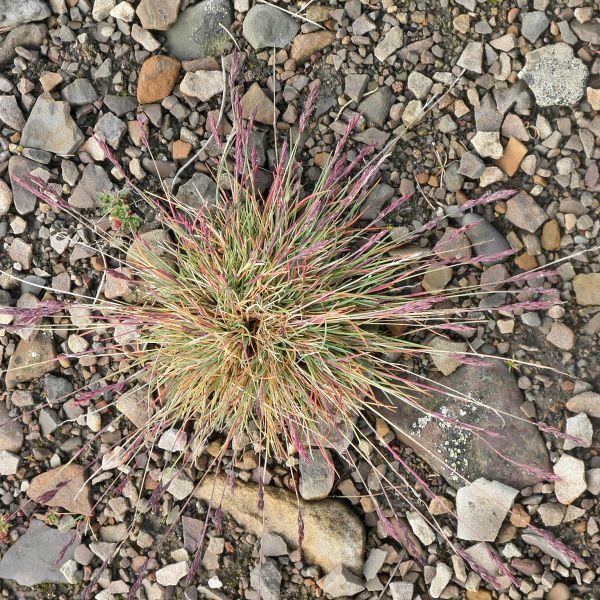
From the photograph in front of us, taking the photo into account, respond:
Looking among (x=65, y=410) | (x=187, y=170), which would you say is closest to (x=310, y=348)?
(x=187, y=170)

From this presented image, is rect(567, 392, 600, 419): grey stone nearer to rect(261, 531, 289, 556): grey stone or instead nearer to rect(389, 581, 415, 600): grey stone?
rect(389, 581, 415, 600): grey stone

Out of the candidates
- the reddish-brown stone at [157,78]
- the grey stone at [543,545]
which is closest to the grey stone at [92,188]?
the reddish-brown stone at [157,78]

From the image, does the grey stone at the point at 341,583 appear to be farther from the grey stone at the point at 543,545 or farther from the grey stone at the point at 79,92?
the grey stone at the point at 79,92

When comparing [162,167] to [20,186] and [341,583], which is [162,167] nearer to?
[20,186]

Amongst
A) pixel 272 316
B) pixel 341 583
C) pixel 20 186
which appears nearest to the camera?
pixel 272 316

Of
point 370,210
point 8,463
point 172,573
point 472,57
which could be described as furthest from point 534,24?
point 8,463

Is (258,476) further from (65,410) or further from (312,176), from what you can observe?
(312,176)

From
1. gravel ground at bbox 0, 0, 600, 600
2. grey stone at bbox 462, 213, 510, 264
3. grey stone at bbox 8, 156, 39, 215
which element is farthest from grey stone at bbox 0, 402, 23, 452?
grey stone at bbox 462, 213, 510, 264
